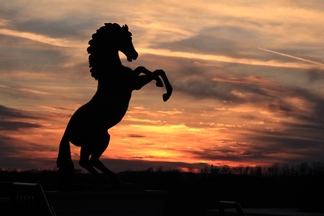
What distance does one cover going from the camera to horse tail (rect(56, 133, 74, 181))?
14570 mm

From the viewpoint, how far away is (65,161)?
48.2 feet

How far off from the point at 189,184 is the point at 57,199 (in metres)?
20.1

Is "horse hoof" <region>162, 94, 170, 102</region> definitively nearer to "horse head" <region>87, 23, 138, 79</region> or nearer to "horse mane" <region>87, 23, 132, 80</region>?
"horse head" <region>87, 23, 138, 79</region>

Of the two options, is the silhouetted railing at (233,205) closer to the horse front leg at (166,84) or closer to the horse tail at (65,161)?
the horse front leg at (166,84)

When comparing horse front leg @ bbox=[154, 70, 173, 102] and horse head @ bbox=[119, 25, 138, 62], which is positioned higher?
horse head @ bbox=[119, 25, 138, 62]

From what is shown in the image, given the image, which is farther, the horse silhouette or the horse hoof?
the horse hoof

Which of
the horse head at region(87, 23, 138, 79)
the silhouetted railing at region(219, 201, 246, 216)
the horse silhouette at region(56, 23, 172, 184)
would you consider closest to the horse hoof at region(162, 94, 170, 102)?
the horse silhouette at region(56, 23, 172, 184)

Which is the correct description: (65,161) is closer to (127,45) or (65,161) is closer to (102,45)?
(102,45)

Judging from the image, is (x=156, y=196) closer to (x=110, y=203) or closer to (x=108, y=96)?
(x=110, y=203)

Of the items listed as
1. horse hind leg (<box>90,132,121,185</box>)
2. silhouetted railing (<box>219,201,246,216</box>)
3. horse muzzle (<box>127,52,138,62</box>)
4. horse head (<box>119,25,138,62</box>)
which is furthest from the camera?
horse muzzle (<box>127,52,138,62</box>)

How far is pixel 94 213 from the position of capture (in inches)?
573

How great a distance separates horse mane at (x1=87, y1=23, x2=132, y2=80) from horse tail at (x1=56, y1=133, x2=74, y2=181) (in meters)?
1.52

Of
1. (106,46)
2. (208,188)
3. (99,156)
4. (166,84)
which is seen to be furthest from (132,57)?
(208,188)

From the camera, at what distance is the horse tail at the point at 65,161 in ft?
47.8
